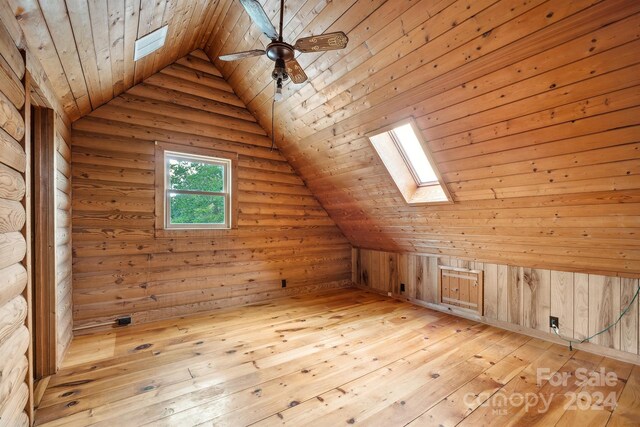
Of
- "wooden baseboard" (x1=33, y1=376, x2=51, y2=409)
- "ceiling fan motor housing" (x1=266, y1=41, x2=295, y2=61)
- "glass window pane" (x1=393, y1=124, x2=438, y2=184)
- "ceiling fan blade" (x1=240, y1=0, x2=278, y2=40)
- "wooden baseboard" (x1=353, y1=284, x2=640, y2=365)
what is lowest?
"wooden baseboard" (x1=353, y1=284, x2=640, y2=365)

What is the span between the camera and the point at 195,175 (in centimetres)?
361

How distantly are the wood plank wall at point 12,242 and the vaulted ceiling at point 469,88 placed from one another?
1.07 ft

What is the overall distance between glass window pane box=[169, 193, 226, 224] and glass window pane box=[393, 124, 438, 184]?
93.9 inches

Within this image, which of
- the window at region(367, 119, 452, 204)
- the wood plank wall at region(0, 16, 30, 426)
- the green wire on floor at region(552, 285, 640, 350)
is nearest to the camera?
the wood plank wall at region(0, 16, 30, 426)

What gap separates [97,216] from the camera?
299 centimetres

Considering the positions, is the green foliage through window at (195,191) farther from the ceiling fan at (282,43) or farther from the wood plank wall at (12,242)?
the ceiling fan at (282,43)

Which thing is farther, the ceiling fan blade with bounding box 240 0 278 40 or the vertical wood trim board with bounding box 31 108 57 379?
the vertical wood trim board with bounding box 31 108 57 379

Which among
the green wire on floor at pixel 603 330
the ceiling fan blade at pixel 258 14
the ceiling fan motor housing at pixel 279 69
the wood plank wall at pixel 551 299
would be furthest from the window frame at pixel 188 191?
the green wire on floor at pixel 603 330

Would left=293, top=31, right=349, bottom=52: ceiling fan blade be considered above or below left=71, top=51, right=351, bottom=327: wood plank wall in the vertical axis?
above

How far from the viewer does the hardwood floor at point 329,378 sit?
1764 millimetres

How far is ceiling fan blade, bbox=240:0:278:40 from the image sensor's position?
153 centimetres

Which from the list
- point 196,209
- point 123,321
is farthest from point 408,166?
point 123,321

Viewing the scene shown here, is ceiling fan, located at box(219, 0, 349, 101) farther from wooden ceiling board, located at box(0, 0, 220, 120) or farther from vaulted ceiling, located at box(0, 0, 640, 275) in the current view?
wooden ceiling board, located at box(0, 0, 220, 120)

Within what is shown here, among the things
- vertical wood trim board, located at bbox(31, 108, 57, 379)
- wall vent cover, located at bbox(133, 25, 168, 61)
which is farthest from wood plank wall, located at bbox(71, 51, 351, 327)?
vertical wood trim board, located at bbox(31, 108, 57, 379)
